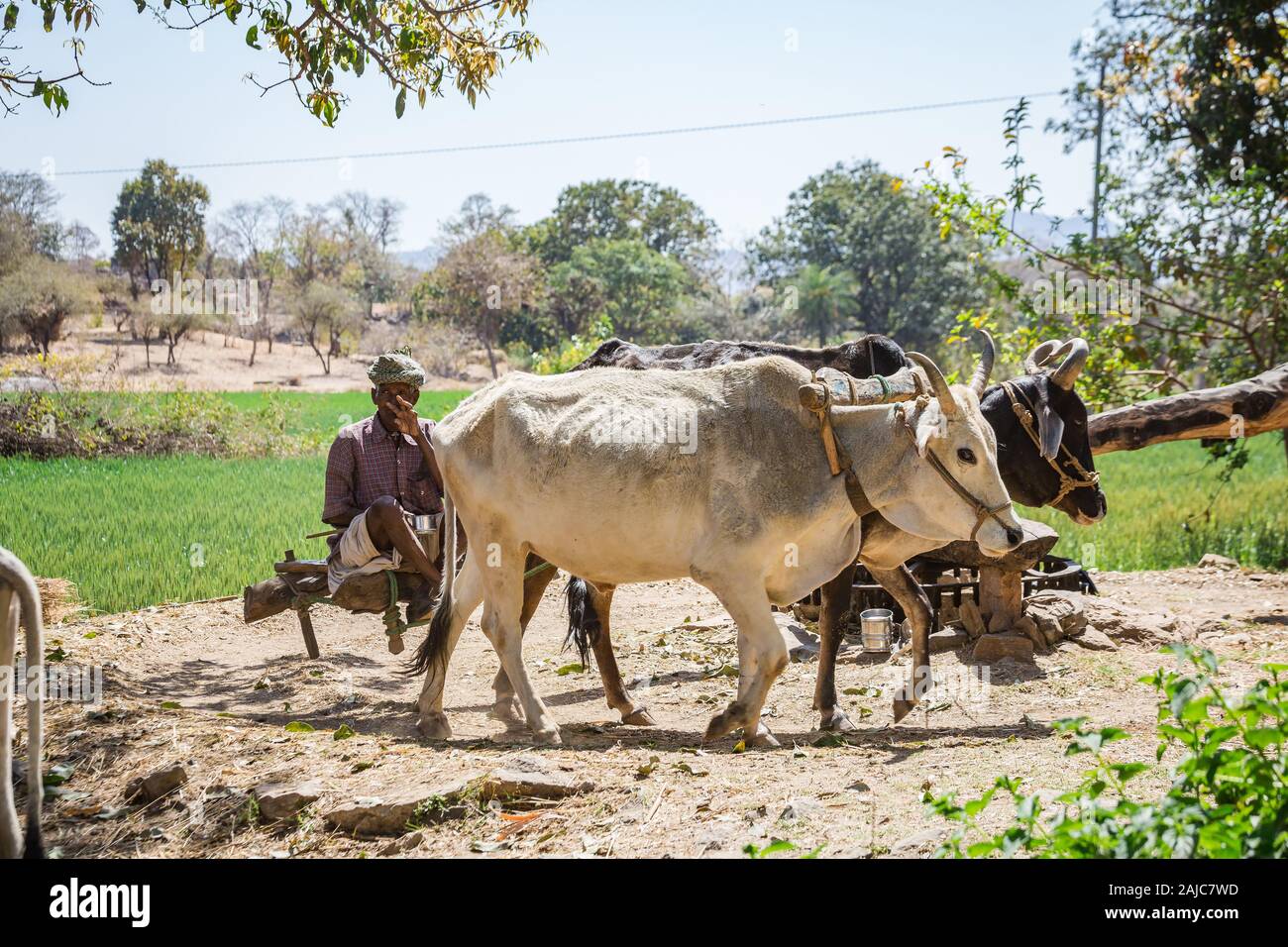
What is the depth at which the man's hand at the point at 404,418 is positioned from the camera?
20.6ft

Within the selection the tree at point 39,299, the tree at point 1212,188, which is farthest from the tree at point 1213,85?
the tree at point 39,299

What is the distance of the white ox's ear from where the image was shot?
16.6 ft

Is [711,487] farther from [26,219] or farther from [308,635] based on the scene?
[26,219]

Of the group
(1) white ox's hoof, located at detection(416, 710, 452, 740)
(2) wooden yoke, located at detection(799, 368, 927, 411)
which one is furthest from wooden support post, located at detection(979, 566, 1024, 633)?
(1) white ox's hoof, located at detection(416, 710, 452, 740)

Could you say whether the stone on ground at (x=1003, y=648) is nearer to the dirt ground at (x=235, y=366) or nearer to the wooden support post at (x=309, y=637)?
the wooden support post at (x=309, y=637)

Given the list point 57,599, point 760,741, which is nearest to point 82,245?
point 57,599

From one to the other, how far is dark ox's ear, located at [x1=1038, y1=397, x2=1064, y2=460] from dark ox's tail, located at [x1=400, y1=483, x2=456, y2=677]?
10.9ft

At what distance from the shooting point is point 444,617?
5.62 meters

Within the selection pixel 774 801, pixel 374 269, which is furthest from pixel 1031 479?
pixel 374 269

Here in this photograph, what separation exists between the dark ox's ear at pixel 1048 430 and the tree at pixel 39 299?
12.1 meters

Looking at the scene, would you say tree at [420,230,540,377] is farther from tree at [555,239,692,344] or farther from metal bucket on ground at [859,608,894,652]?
metal bucket on ground at [859,608,894,652]
